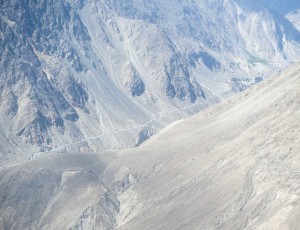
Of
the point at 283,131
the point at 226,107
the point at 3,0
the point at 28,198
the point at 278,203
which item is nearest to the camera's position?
the point at 278,203

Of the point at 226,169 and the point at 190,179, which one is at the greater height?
the point at 190,179

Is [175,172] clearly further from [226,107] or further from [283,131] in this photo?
[226,107]

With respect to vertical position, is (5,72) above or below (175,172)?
above

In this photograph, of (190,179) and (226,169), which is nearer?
(226,169)

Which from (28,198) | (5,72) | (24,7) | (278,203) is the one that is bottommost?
(278,203)

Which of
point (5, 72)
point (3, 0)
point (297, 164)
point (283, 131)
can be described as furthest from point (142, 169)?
point (3, 0)

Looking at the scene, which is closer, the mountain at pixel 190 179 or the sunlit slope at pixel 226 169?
the sunlit slope at pixel 226 169

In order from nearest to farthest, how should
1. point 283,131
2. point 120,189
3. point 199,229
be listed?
1. point 199,229
2. point 283,131
3. point 120,189

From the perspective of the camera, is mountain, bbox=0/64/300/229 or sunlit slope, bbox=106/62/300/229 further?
mountain, bbox=0/64/300/229
